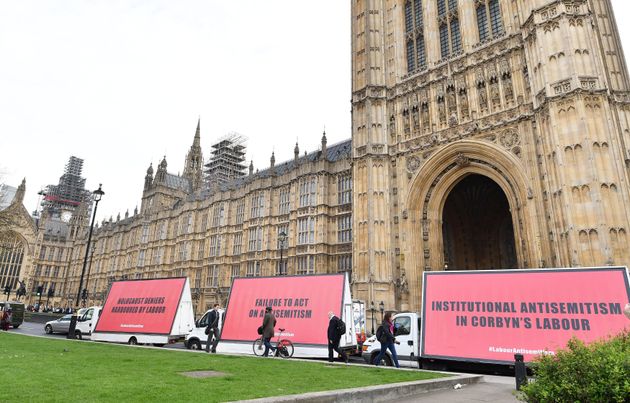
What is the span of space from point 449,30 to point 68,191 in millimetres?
107183

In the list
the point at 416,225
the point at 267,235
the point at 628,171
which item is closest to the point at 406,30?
the point at 416,225

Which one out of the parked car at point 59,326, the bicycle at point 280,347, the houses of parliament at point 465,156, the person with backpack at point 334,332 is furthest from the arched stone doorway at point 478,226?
the parked car at point 59,326

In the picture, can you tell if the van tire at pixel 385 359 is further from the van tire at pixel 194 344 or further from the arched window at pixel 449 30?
the arched window at pixel 449 30

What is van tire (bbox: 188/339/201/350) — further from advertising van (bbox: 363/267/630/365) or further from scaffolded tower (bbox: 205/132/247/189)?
scaffolded tower (bbox: 205/132/247/189)

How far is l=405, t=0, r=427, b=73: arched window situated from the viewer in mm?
28812

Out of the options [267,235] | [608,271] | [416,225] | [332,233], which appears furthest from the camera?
[267,235]

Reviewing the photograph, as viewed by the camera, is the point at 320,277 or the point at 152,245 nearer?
the point at 320,277

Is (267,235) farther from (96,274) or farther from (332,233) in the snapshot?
(96,274)

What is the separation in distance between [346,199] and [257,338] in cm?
2100

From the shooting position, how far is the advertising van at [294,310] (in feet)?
48.3

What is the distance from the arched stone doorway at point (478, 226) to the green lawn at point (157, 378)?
21539 mm

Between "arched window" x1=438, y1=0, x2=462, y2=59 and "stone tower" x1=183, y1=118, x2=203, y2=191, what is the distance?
54384 millimetres

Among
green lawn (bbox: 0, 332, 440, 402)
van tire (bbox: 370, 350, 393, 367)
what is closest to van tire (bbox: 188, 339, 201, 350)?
green lawn (bbox: 0, 332, 440, 402)

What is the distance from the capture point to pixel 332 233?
3500 cm
